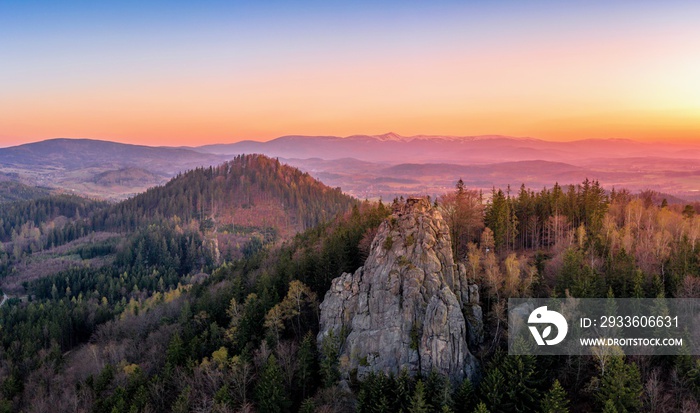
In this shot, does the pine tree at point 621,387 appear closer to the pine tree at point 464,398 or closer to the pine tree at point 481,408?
the pine tree at point 481,408

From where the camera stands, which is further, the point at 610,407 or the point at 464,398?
the point at 464,398


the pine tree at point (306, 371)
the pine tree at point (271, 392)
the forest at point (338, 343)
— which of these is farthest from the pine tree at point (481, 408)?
the pine tree at point (271, 392)

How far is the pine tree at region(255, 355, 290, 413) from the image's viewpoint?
41.2 meters

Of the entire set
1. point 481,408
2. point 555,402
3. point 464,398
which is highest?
point 555,402

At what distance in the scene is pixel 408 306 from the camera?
4609 cm

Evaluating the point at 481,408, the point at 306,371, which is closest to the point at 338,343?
the point at 306,371

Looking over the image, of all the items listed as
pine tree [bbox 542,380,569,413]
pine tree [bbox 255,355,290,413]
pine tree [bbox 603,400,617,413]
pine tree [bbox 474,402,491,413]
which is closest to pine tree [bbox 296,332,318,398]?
pine tree [bbox 255,355,290,413]

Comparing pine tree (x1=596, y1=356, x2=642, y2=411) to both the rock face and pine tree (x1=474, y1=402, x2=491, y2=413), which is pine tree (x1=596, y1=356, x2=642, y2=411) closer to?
pine tree (x1=474, y1=402, x2=491, y2=413)

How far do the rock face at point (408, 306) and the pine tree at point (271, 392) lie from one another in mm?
7284

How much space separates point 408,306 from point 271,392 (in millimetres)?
17537

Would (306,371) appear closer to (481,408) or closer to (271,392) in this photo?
(271,392)

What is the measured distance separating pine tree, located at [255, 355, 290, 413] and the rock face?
7.28 m

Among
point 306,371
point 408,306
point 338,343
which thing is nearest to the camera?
point 306,371

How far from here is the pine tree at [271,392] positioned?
4125cm
